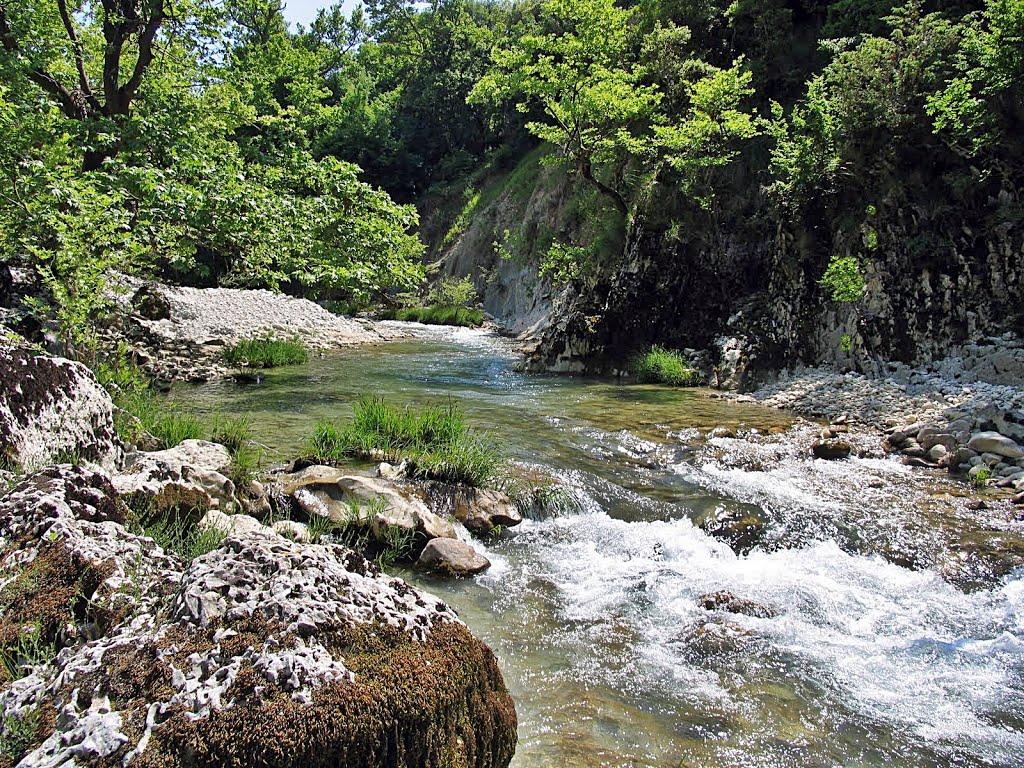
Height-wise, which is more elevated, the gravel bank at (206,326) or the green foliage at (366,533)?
the gravel bank at (206,326)

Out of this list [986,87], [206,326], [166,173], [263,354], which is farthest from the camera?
[206,326]

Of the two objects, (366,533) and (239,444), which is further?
(239,444)

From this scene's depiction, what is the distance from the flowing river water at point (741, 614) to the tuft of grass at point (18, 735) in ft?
6.93

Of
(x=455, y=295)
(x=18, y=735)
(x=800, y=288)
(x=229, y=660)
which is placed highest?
(x=800, y=288)

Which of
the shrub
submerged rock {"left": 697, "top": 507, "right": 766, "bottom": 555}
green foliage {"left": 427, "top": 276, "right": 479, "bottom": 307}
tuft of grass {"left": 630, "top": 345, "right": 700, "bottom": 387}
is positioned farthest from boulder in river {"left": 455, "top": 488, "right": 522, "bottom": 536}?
green foliage {"left": 427, "top": 276, "right": 479, "bottom": 307}

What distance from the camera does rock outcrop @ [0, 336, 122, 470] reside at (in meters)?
4.21

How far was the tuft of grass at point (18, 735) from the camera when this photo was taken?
6.48 ft

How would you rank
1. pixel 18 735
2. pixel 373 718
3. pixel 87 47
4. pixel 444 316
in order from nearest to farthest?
pixel 18 735, pixel 373 718, pixel 87 47, pixel 444 316

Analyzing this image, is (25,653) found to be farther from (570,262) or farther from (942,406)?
(570,262)

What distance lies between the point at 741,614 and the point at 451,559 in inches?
94.4

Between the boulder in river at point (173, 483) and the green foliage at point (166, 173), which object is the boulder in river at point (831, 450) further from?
the boulder in river at point (173, 483)

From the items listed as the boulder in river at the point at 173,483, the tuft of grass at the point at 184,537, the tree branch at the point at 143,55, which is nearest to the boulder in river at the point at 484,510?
the boulder in river at the point at 173,483

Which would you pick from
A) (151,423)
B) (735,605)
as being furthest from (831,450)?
(151,423)

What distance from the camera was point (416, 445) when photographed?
7930mm
